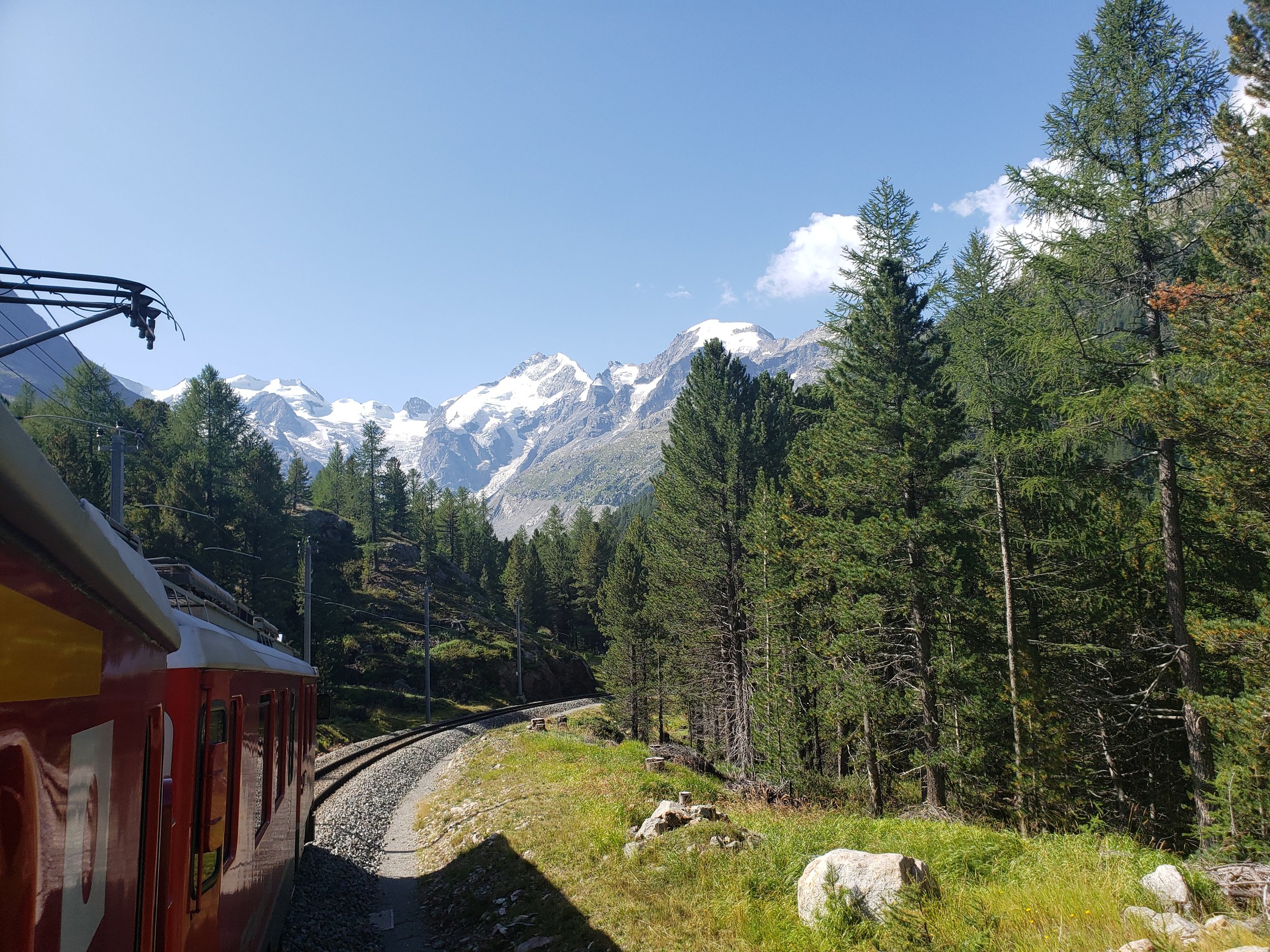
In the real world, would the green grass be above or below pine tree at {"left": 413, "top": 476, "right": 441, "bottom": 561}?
below

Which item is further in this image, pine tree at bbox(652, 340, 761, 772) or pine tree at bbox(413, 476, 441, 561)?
pine tree at bbox(413, 476, 441, 561)

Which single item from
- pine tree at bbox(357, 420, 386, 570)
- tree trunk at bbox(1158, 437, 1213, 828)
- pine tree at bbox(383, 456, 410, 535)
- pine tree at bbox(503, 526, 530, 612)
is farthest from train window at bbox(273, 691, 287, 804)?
pine tree at bbox(383, 456, 410, 535)

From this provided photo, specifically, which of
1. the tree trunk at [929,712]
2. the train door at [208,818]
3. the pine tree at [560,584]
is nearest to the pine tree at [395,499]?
the pine tree at [560,584]

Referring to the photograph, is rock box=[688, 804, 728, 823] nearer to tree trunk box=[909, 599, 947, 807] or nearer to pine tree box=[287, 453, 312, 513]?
tree trunk box=[909, 599, 947, 807]

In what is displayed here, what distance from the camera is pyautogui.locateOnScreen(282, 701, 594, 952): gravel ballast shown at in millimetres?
10219

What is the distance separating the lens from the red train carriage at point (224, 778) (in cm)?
355

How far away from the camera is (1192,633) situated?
39.3ft

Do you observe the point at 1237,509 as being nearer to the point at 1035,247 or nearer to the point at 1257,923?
the point at 1035,247

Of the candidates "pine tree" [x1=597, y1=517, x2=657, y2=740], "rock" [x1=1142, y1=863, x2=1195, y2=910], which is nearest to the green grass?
"pine tree" [x1=597, y1=517, x2=657, y2=740]

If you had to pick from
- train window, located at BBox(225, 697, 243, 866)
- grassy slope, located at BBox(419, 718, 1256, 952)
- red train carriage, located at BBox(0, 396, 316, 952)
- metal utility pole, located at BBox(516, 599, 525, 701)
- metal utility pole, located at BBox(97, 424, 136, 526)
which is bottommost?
metal utility pole, located at BBox(516, 599, 525, 701)

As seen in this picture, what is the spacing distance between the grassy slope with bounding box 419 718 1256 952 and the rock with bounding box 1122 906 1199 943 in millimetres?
156

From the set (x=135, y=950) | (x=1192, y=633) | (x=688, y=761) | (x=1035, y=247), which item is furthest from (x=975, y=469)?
(x=135, y=950)

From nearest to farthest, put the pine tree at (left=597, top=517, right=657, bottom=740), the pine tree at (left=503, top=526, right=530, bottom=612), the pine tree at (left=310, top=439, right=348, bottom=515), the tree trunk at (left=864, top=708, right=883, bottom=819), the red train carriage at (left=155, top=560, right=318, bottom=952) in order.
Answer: the red train carriage at (left=155, top=560, right=318, bottom=952)
the tree trunk at (left=864, top=708, right=883, bottom=819)
the pine tree at (left=597, top=517, right=657, bottom=740)
the pine tree at (left=503, top=526, right=530, bottom=612)
the pine tree at (left=310, top=439, right=348, bottom=515)

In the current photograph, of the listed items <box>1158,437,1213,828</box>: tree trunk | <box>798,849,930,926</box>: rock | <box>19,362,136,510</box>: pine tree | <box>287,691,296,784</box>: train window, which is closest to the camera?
<box>798,849,930,926</box>: rock
